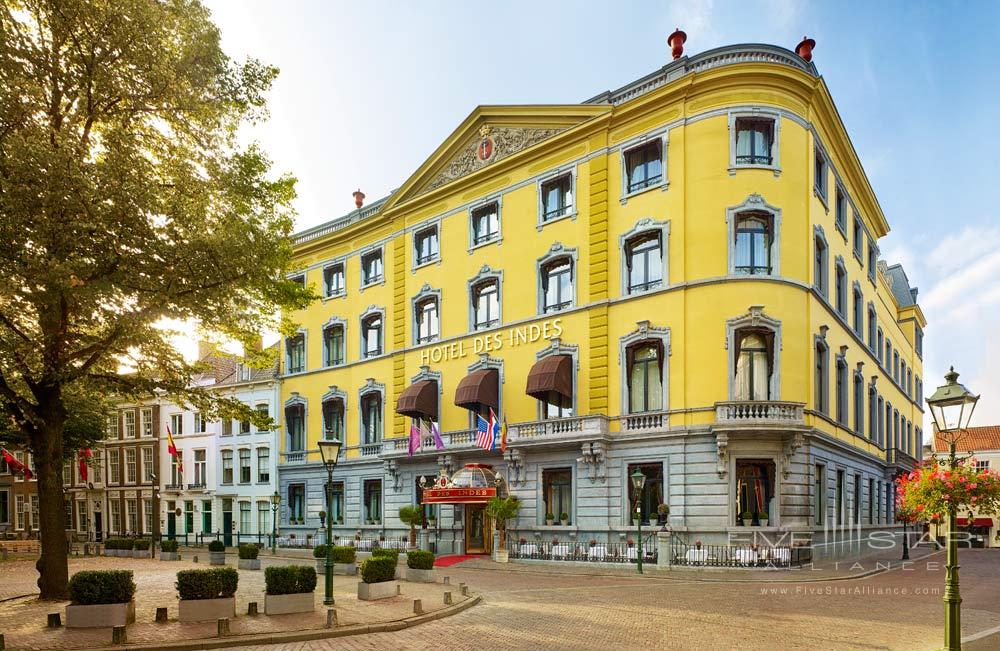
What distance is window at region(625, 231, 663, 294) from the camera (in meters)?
29.9

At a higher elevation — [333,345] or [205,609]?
[333,345]

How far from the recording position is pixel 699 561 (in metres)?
26.2

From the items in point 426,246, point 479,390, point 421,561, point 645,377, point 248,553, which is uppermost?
point 426,246

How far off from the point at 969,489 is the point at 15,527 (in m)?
71.5

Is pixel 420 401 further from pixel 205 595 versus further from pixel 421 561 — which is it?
pixel 205 595

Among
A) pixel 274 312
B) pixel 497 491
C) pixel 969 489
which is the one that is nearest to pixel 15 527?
pixel 497 491

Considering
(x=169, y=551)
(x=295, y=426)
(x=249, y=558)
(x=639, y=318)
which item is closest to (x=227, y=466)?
(x=295, y=426)

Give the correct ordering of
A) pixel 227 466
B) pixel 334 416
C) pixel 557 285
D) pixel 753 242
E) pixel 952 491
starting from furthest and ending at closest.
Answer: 1. pixel 227 466
2. pixel 334 416
3. pixel 557 285
4. pixel 753 242
5. pixel 952 491

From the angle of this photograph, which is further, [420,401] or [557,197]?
[420,401]

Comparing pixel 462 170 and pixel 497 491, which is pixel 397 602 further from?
pixel 462 170

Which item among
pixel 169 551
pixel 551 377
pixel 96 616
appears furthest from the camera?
pixel 169 551

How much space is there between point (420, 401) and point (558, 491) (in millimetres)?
8517

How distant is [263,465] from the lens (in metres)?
48.1

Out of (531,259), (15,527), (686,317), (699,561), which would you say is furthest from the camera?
(15,527)
